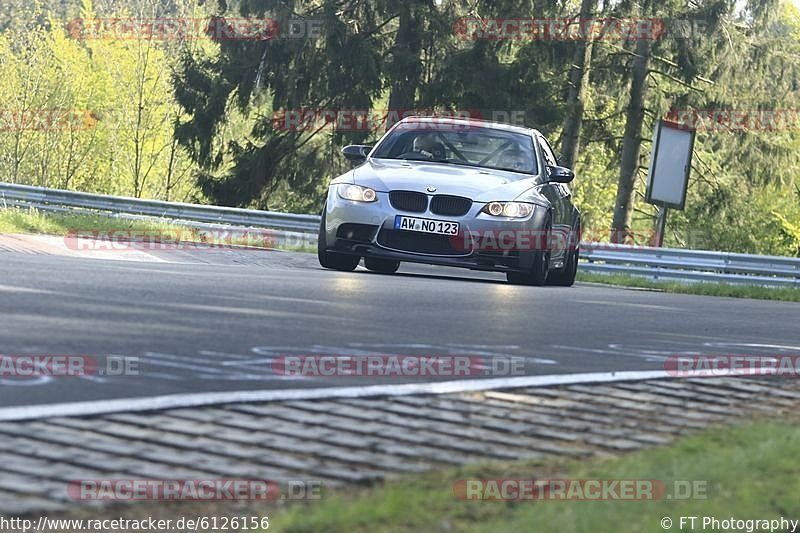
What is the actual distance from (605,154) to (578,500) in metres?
37.9

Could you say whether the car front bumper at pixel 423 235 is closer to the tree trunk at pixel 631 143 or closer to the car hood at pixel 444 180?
the car hood at pixel 444 180

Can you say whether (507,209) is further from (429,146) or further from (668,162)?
(668,162)

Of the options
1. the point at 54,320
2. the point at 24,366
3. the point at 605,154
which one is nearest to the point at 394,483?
the point at 24,366

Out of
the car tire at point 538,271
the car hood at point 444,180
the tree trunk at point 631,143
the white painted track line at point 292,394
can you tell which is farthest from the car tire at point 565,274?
the tree trunk at point 631,143

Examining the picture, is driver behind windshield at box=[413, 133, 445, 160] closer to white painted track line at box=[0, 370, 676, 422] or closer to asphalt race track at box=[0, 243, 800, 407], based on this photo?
asphalt race track at box=[0, 243, 800, 407]

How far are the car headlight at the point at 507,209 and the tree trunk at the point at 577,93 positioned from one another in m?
23.4

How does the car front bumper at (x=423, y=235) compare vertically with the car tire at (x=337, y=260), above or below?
above

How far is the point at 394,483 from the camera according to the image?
196 inches

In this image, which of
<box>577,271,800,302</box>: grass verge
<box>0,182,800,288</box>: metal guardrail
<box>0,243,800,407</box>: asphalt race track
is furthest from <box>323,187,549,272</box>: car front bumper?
<box>0,182,800,288</box>: metal guardrail

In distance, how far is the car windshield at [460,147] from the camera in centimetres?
1544

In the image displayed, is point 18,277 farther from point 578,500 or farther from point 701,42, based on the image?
point 701,42

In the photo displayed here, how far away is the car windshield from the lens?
15.4 meters

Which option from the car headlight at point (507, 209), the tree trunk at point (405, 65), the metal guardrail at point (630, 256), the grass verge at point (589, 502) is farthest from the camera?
the tree trunk at point (405, 65)

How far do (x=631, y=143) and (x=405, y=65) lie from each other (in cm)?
702
